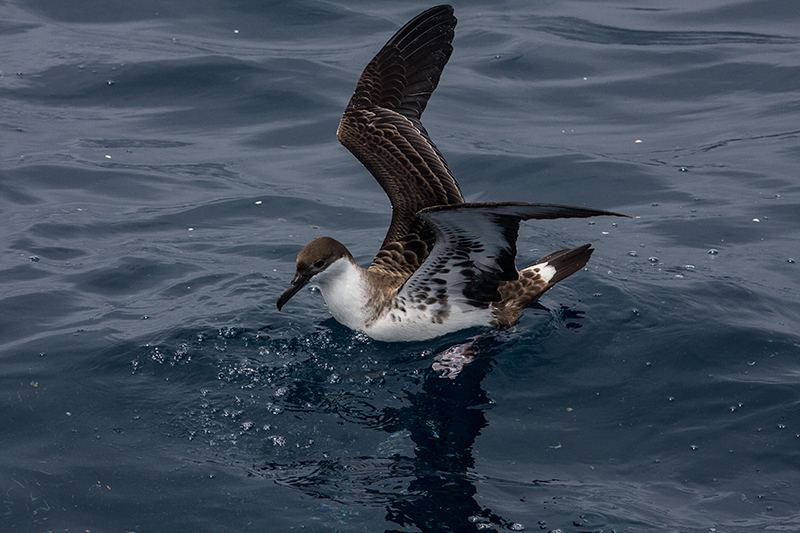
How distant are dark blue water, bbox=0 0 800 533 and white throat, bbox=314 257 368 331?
0.94 ft

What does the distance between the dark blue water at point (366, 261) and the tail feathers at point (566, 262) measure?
40cm

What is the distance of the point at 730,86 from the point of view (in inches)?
501

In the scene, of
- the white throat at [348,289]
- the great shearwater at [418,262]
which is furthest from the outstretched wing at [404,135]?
the white throat at [348,289]

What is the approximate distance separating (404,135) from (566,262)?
1929 millimetres

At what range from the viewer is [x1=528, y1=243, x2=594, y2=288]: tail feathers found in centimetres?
764

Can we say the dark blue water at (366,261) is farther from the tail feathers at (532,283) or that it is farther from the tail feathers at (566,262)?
the tail feathers at (566,262)

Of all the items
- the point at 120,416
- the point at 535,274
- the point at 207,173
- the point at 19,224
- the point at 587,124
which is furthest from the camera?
the point at 587,124

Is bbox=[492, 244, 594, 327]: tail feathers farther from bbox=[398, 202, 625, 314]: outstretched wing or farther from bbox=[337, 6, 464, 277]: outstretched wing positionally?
bbox=[337, 6, 464, 277]: outstretched wing

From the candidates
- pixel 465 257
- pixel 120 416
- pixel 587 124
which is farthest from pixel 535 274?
pixel 587 124

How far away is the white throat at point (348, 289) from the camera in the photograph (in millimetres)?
7207

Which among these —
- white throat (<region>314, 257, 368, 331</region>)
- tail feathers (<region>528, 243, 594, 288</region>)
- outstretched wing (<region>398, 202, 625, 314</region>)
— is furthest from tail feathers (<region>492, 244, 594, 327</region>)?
white throat (<region>314, 257, 368, 331</region>)

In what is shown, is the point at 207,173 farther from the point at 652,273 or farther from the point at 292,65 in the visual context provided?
the point at 652,273

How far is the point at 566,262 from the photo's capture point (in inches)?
303

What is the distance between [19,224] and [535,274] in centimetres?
557
